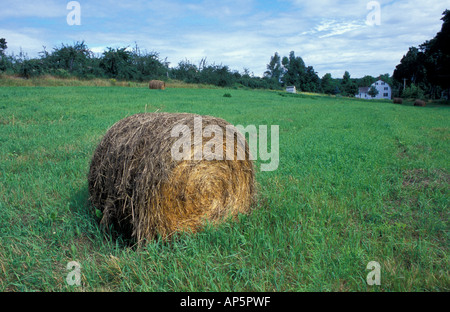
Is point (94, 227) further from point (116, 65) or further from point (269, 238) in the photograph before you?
point (116, 65)

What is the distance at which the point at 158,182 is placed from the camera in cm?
338

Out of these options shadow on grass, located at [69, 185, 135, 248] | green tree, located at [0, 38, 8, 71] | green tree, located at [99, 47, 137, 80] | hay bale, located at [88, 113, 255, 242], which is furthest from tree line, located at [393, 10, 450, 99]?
green tree, located at [0, 38, 8, 71]

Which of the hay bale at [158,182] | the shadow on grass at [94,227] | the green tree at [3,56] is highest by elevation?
the green tree at [3,56]

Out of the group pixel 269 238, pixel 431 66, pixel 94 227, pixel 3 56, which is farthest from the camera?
pixel 431 66

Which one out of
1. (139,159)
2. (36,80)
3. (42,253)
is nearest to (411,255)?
(139,159)

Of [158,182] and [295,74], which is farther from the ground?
[295,74]

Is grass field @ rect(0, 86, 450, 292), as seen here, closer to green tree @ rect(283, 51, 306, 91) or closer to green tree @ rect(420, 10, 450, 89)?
green tree @ rect(420, 10, 450, 89)

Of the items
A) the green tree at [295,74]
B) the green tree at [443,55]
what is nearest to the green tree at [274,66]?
the green tree at [295,74]

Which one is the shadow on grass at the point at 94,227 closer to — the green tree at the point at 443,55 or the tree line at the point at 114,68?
the tree line at the point at 114,68

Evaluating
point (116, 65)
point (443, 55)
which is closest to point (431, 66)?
point (443, 55)

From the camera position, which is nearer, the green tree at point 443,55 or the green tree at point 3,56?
the green tree at point 3,56

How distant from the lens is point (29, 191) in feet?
Answer: 15.2

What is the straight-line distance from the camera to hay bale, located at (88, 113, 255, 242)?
3.40m

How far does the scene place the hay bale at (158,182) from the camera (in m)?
3.40
